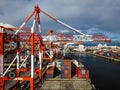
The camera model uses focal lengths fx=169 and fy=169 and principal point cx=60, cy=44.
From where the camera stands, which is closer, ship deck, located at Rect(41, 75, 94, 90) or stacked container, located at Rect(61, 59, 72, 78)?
ship deck, located at Rect(41, 75, 94, 90)

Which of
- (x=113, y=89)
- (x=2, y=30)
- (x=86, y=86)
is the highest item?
(x=2, y=30)

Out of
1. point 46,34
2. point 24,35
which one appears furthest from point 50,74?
point 46,34

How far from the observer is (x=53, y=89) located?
33.9 m

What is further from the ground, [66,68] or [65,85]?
[66,68]

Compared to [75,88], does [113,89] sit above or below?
below

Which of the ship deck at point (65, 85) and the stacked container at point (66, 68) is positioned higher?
the stacked container at point (66, 68)

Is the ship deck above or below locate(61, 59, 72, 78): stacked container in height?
below

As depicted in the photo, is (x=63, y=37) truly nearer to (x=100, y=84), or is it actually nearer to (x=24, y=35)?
(x=24, y=35)

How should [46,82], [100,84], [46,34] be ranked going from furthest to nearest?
[46,34] < [100,84] < [46,82]

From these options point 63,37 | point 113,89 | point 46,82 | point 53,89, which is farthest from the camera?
point 63,37

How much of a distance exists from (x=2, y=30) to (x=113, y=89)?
34733 millimetres

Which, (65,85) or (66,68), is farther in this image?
(66,68)

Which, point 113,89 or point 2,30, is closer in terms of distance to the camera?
point 2,30

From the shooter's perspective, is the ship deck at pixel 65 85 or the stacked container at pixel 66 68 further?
the stacked container at pixel 66 68
